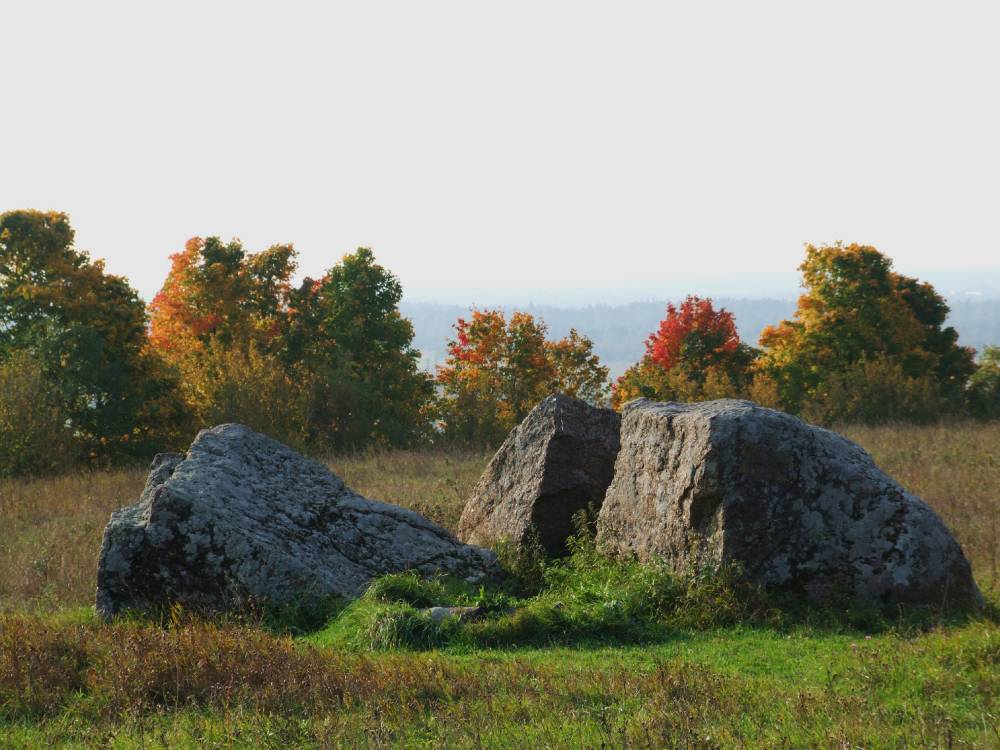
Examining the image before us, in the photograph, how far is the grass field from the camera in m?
6.05

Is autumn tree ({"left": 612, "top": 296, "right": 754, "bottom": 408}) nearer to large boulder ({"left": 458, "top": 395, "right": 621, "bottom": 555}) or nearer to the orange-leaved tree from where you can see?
the orange-leaved tree

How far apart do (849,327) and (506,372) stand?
14.2 metres

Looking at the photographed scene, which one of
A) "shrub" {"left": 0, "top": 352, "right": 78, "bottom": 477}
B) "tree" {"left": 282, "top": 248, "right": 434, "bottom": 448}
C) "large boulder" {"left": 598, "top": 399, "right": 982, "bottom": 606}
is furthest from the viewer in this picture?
"tree" {"left": 282, "top": 248, "right": 434, "bottom": 448}

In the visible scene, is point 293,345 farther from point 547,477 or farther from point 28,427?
point 547,477

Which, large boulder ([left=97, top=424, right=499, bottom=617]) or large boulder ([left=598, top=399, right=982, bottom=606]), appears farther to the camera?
large boulder ([left=97, top=424, right=499, bottom=617])

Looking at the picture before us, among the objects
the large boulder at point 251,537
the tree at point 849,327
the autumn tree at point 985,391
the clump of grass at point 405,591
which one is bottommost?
the clump of grass at point 405,591

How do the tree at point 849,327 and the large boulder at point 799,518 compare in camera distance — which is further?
the tree at point 849,327

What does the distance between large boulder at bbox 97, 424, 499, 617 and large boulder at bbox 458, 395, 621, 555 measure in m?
1.24

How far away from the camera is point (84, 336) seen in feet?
89.2

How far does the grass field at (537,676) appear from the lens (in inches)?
238

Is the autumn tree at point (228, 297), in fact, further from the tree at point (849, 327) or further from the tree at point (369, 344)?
the tree at point (849, 327)

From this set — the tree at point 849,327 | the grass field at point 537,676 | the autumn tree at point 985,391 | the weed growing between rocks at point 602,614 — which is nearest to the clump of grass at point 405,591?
Answer: the weed growing between rocks at point 602,614

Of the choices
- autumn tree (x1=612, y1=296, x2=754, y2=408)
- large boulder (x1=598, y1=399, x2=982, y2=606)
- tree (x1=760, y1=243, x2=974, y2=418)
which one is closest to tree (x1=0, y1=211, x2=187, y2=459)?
autumn tree (x1=612, y1=296, x2=754, y2=408)

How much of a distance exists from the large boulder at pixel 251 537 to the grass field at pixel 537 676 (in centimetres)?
65
